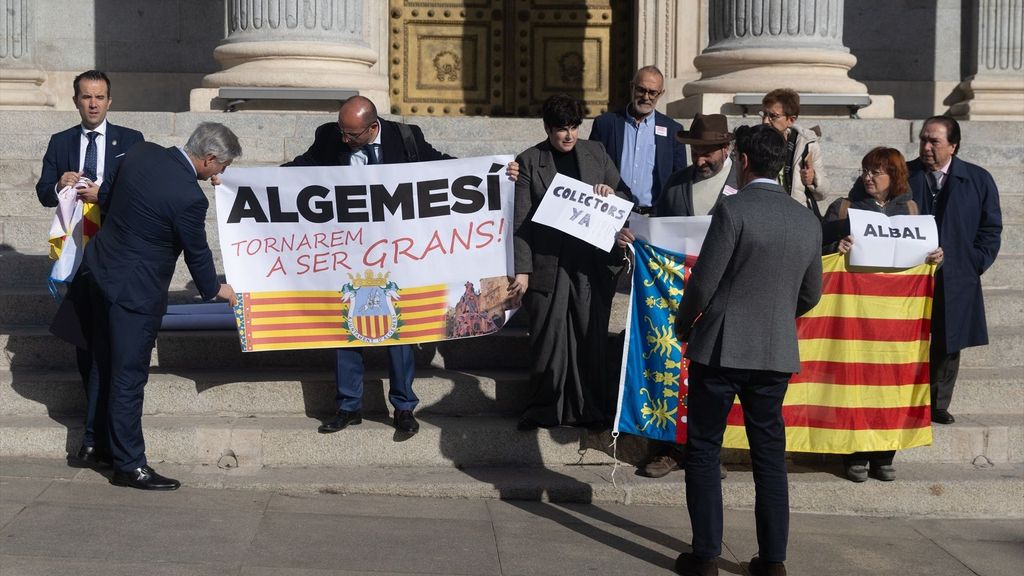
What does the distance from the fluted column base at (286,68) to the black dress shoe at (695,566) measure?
6.31 m

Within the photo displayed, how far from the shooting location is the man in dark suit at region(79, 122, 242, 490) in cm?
687

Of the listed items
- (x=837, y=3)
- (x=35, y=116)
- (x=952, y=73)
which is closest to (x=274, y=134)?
(x=35, y=116)

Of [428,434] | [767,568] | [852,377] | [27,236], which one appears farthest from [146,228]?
[852,377]

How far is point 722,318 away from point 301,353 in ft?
11.0

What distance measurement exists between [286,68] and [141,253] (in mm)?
4538

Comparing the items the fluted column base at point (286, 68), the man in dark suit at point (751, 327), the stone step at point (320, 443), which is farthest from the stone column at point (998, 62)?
the man in dark suit at point (751, 327)

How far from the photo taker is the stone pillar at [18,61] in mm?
12164

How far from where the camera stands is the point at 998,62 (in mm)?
12805

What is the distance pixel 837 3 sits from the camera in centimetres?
1171

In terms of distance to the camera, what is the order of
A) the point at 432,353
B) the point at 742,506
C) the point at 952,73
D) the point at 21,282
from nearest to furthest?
the point at 742,506 < the point at 432,353 < the point at 21,282 < the point at 952,73

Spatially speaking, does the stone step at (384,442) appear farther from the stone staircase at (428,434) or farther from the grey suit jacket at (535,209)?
the grey suit jacket at (535,209)

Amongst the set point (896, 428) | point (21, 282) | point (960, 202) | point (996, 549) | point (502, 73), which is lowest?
point (996, 549)

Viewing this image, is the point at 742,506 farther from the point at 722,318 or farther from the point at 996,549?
the point at 722,318

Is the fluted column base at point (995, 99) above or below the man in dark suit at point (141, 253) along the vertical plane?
above
